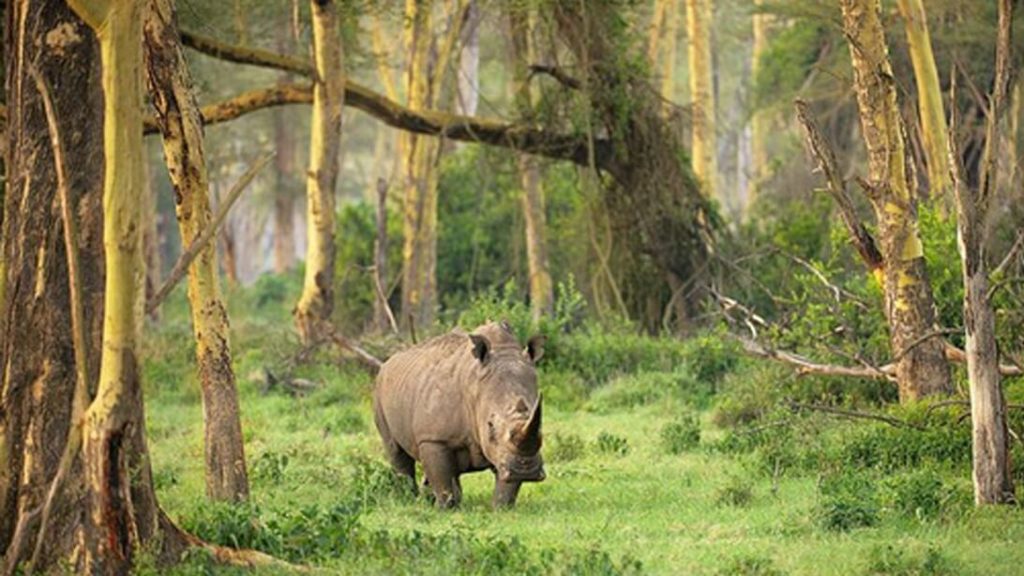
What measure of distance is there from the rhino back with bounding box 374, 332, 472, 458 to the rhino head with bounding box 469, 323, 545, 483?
0.24 metres

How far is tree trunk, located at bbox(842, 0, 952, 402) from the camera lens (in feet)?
49.3

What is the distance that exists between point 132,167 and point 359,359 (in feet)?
40.1

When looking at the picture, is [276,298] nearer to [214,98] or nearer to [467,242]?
[214,98]

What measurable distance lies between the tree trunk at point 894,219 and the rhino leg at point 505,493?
A: 12.8 ft

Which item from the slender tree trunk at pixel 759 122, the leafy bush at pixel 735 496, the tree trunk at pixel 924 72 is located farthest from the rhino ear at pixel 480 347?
the slender tree trunk at pixel 759 122

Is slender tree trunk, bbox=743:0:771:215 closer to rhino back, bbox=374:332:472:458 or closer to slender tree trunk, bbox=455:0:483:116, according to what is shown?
slender tree trunk, bbox=455:0:483:116

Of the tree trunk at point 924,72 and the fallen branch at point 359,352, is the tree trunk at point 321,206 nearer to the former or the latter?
the fallen branch at point 359,352

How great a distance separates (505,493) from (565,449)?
310 centimetres

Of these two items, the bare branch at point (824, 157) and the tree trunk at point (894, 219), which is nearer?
the bare branch at point (824, 157)

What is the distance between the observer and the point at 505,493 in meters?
12.5

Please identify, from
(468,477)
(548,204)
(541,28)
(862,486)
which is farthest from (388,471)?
(548,204)

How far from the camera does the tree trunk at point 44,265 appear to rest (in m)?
9.67

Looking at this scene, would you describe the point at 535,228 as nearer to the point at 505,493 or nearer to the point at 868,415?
the point at 868,415

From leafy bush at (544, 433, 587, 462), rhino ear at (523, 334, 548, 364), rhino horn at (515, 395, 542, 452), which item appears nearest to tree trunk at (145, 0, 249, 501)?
rhino horn at (515, 395, 542, 452)
